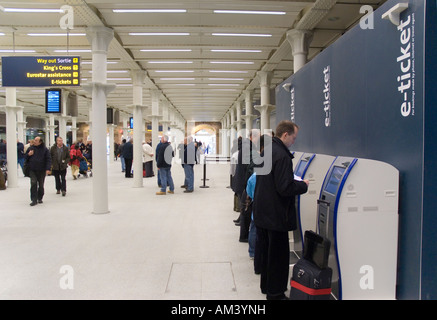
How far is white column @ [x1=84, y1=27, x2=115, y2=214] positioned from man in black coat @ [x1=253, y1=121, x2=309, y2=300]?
4.74 meters

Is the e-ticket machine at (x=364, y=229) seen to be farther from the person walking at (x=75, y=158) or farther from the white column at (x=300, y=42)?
the person walking at (x=75, y=158)

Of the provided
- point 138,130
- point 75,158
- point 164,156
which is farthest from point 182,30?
point 75,158

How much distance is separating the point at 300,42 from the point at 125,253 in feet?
19.8

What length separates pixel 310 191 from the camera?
390cm

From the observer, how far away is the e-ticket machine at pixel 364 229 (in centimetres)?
265

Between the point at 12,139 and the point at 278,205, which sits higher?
the point at 12,139

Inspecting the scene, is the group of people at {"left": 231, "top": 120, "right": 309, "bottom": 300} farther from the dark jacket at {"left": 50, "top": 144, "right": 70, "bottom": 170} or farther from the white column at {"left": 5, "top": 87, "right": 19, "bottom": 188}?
the white column at {"left": 5, "top": 87, "right": 19, "bottom": 188}

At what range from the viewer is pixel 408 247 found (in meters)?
2.52

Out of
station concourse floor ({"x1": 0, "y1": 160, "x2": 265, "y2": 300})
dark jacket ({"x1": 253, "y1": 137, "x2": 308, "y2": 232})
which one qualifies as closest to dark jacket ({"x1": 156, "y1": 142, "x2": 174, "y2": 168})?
station concourse floor ({"x1": 0, "y1": 160, "x2": 265, "y2": 300})

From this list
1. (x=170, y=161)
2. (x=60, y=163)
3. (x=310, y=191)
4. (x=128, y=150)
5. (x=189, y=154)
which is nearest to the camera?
(x=310, y=191)

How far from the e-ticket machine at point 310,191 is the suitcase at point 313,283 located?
2.95 ft

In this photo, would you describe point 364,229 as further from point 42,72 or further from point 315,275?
point 42,72

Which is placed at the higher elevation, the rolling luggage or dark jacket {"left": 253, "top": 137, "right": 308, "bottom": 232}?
dark jacket {"left": 253, "top": 137, "right": 308, "bottom": 232}

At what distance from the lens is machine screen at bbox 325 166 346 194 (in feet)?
9.43
